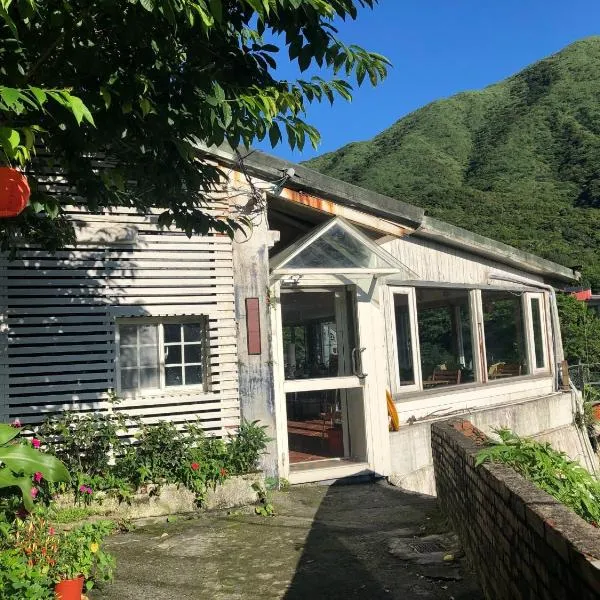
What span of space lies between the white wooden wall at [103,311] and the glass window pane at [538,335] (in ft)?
30.8

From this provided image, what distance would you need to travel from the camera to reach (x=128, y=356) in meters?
8.06

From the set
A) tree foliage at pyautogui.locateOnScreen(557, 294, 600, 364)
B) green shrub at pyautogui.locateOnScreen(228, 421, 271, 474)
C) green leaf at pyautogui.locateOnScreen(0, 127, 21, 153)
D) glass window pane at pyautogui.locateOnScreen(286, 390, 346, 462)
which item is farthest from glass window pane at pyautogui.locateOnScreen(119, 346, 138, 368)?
tree foliage at pyautogui.locateOnScreen(557, 294, 600, 364)

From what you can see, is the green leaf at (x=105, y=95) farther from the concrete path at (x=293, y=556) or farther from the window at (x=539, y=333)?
the window at (x=539, y=333)

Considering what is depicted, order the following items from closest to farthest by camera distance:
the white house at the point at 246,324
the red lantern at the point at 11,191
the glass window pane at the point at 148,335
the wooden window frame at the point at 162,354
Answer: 1. the red lantern at the point at 11,191
2. the white house at the point at 246,324
3. the wooden window frame at the point at 162,354
4. the glass window pane at the point at 148,335

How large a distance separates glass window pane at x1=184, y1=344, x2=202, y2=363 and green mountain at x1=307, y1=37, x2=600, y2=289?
30.5 meters

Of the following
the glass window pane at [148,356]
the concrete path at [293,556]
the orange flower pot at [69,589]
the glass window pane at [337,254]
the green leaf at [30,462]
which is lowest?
the concrete path at [293,556]

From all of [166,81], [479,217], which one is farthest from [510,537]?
[479,217]

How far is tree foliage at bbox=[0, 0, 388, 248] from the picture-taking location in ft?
13.7

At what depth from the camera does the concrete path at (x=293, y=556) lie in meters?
5.04

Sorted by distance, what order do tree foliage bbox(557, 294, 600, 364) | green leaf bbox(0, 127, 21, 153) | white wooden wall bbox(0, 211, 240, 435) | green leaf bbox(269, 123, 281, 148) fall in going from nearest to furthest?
green leaf bbox(0, 127, 21, 153), green leaf bbox(269, 123, 281, 148), white wooden wall bbox(0, 211, 240, 435), tree foliage bbox(557, 294, 600, 364)

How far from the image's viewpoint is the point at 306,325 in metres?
9.43

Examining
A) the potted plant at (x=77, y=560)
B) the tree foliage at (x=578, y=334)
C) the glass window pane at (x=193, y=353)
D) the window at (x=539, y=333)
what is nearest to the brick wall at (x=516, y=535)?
the potted plant at (x=77, y=560)

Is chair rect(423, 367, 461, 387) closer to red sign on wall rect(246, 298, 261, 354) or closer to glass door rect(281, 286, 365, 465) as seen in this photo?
glass door rect(281, 286, 365, 465)

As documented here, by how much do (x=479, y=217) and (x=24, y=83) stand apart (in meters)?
40.1
